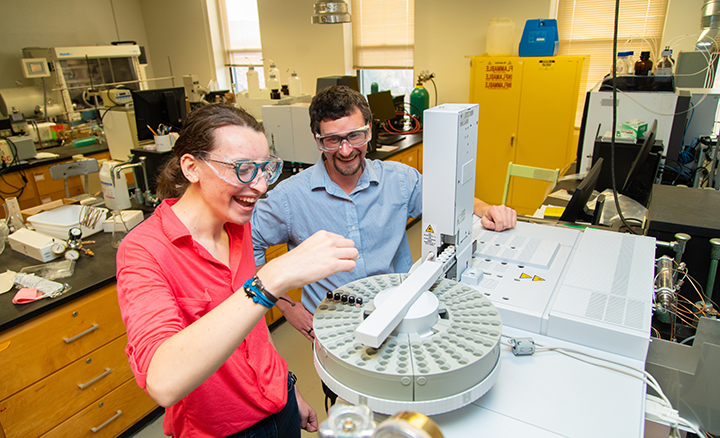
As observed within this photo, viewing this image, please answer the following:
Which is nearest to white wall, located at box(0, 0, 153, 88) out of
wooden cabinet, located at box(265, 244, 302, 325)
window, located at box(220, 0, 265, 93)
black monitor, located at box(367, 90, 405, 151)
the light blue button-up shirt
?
window, located at box(220, 0, 265, 93)

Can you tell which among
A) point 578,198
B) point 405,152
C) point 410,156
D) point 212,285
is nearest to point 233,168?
point 212,285

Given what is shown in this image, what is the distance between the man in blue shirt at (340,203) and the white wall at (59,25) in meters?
5.65

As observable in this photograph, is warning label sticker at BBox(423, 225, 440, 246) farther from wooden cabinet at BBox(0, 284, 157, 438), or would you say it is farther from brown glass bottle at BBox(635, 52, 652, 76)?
brown glass bottle at BBox(635, 52, 652, 76)

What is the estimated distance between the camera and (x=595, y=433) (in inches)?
25.9

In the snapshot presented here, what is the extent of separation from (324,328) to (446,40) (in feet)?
14.3

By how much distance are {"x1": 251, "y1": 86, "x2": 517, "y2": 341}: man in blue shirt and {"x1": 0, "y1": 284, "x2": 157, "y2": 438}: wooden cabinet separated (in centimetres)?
88

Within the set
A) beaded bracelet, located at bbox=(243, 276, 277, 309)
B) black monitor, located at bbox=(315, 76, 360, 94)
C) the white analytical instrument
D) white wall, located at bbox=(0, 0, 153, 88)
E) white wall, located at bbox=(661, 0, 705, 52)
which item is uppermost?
white wall, located at bbox=(0, 0, 153, 88)

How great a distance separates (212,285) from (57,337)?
46.2 inches

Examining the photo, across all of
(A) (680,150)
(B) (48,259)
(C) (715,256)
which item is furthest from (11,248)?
(A) (680,150)

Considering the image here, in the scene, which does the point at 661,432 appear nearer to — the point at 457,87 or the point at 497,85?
the point at 497,85

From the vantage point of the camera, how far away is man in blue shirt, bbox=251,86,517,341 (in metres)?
1.35

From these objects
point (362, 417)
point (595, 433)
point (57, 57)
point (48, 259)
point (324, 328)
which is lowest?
point (48, 259)

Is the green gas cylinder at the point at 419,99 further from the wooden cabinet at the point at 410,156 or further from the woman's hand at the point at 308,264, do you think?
the woman's hand at the point at 308,264

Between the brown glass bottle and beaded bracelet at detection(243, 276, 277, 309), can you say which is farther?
the brown glass bottle
